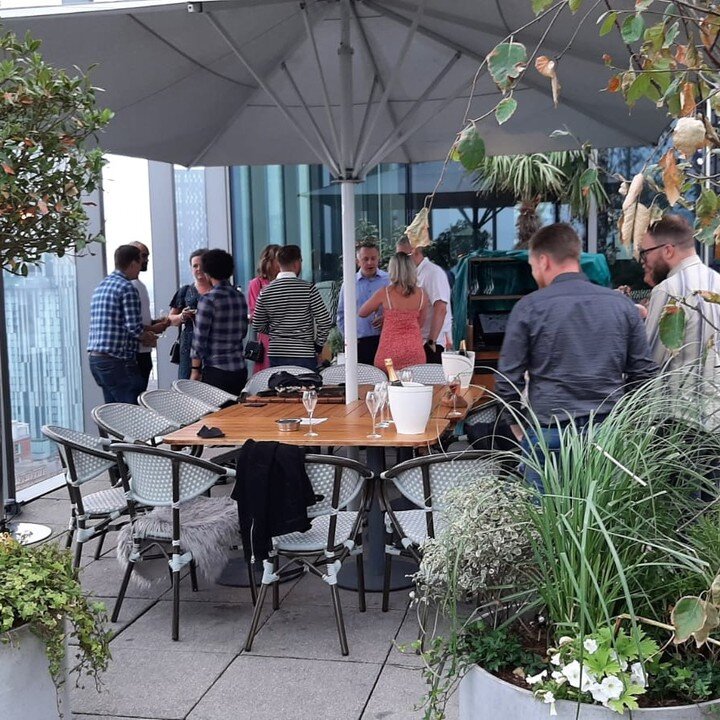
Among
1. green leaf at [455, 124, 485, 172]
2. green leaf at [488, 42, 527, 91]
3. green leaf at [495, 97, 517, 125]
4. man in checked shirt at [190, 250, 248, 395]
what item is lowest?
man in checked shirt at [190, 250, 248, 395]

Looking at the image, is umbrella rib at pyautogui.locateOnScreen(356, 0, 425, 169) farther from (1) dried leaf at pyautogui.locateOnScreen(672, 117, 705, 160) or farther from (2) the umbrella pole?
(1) dried leaf at pyautogui.locateOnScreen(672, 117, 705, 160)

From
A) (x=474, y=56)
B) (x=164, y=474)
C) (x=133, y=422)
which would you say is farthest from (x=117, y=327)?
(x=474, y=56)

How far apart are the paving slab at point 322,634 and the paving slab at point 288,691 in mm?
85

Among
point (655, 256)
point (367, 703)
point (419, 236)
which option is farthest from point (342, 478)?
point (419, 236)

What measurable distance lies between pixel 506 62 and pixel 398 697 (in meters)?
2.49

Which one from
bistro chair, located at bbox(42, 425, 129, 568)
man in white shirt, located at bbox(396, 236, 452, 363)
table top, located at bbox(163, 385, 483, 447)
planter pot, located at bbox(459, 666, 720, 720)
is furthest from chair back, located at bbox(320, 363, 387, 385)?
Result: planter pot, located at bbox(459, 666, 720, 720)

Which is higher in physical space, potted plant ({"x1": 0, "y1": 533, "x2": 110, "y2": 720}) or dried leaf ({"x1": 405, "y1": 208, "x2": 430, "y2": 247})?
dried leaf ({"x1": 405, "y1": 208, "x2": 430, "y2": 247})

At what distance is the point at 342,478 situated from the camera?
3949 mm

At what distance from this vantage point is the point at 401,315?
6.54m

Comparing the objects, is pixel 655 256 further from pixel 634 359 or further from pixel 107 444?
pixel 107 444

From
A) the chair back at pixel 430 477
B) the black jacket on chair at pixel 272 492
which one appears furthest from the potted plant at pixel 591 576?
the black jacket on chair at pixel 272 492

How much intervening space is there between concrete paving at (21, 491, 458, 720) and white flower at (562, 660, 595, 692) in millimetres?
968

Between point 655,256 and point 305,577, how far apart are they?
7.77 feet

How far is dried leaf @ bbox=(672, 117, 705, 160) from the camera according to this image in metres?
1.54
